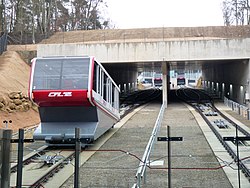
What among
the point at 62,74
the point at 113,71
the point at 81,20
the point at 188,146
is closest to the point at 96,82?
the point at 62,74

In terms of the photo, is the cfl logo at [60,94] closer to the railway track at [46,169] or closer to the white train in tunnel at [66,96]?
the white train in tunnel at [66,96]

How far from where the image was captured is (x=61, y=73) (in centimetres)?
1412

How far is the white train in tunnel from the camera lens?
13734 millimetres

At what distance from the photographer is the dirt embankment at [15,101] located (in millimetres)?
23961

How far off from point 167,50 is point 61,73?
21.8 meters

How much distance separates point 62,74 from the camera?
14.1 metres

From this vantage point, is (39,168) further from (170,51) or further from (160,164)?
(170,51)

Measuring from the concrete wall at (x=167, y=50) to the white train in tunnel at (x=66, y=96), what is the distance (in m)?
19.9

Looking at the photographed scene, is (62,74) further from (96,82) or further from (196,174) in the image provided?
(196,174)

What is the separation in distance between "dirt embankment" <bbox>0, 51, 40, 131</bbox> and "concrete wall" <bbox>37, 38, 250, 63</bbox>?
5.56 m

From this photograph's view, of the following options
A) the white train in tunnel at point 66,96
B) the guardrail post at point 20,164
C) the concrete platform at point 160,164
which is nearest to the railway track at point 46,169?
the concrete platform at point 160,164

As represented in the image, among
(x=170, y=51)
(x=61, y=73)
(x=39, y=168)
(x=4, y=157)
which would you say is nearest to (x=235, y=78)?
(x=170, y=51)

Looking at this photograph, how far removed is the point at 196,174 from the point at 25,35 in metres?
50.1

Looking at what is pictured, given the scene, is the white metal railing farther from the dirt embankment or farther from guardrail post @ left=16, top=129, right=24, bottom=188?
guardrail post @ left=16, top=129, right=24, bottom=188
